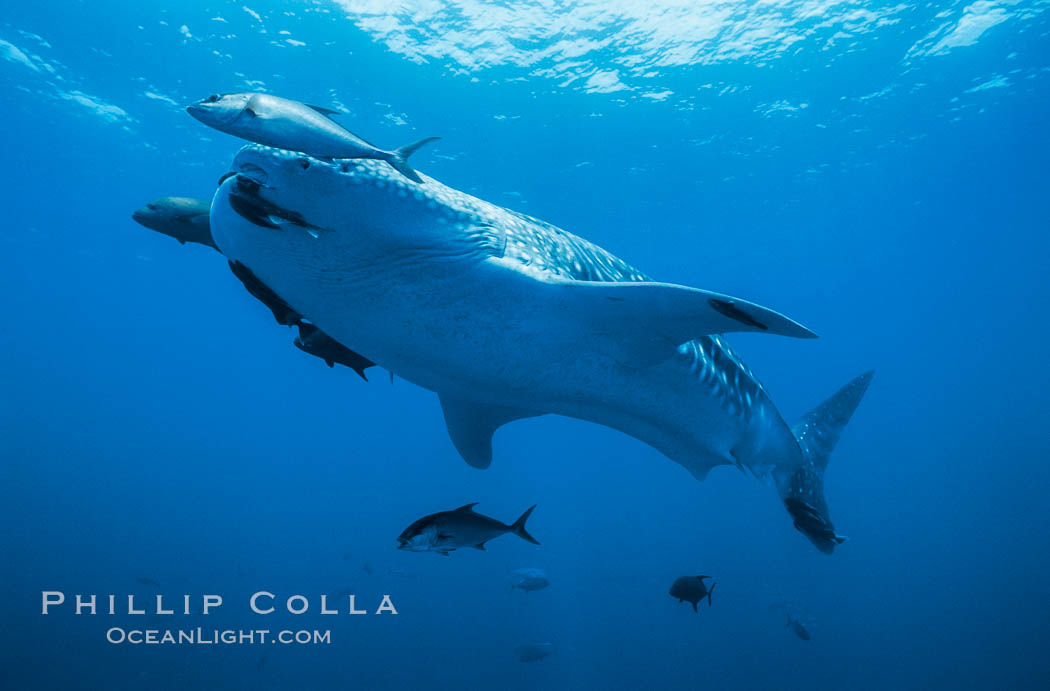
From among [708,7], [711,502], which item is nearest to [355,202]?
[708,7]

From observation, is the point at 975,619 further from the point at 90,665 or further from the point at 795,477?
the point at 90,665

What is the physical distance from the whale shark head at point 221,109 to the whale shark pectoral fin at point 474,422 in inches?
108

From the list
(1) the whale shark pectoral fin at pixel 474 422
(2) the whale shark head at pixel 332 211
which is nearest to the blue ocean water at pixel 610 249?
(1) the whale shark pectoral fin at pixel 474 422

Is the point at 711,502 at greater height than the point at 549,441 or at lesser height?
lesser

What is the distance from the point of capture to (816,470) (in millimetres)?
5695

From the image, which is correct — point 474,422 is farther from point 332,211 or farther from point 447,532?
point 332,211

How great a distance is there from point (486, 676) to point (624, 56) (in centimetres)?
2555

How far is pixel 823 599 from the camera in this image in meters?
34.1

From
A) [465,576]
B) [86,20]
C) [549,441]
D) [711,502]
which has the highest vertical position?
[549,441]

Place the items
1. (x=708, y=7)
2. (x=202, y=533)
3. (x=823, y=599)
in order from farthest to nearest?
(x=202, y=533), (x=823, y=599), (x=708, y=7)

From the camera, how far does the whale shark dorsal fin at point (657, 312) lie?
297 cm

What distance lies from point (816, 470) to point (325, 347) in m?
4.78

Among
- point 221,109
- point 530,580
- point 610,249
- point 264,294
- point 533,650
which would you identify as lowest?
point 533,650

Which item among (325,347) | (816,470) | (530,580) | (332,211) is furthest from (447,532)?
(530,580)
